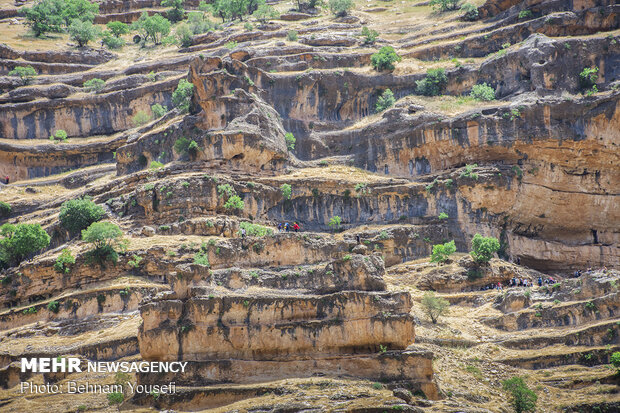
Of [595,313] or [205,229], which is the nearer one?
[595,313]

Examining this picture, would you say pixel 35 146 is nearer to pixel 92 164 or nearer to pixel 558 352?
pixel 92 164

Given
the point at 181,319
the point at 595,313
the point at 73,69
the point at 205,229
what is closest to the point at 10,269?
the point at 205,229

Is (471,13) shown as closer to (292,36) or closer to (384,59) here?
(384,59)

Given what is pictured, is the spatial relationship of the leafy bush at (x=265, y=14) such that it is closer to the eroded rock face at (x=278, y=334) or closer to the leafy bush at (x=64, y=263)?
the leafy bush at (x=64, y=263)

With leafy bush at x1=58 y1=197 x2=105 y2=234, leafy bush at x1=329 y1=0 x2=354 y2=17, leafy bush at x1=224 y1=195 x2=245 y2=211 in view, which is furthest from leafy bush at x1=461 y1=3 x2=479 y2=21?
leafy bush at x1=58 y1=197 x2=105 y2=234

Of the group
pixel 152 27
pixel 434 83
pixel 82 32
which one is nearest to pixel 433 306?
pixel 434 83

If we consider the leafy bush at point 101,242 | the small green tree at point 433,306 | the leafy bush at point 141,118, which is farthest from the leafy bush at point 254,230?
the leafy bush at point 141,118

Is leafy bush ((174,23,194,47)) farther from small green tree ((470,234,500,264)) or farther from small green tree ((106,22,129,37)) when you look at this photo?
small green tree ((470,234,500,264))
